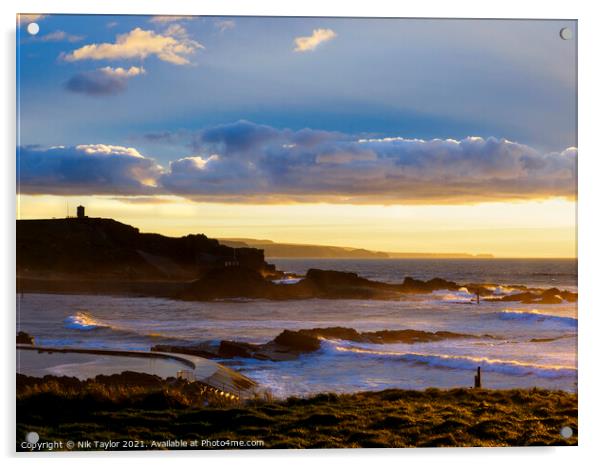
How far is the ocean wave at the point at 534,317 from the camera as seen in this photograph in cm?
777

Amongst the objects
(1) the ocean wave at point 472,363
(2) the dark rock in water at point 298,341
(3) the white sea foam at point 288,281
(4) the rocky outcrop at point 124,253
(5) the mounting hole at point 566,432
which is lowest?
Result: (5) the mounting hole at point 566,432

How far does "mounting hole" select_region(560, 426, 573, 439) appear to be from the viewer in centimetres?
748

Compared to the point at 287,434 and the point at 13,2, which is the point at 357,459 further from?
the point at 13,2

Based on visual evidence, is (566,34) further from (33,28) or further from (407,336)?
(33,28)

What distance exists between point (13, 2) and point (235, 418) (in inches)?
180

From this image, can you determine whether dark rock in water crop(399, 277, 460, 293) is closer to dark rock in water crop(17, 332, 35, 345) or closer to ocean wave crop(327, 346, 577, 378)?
ocean wave crop(327, 346, 577, 378)

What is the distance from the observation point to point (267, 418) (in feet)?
24.0

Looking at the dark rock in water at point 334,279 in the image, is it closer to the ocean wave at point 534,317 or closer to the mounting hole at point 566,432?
the ocean wave at point 534,317

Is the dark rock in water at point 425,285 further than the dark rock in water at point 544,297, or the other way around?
the dark rock in water at point 425,285

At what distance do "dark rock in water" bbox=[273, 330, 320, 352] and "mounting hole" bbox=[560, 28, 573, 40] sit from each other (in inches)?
157

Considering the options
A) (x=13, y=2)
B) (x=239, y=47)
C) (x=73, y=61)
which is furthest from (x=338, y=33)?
(x=13, y=2)
